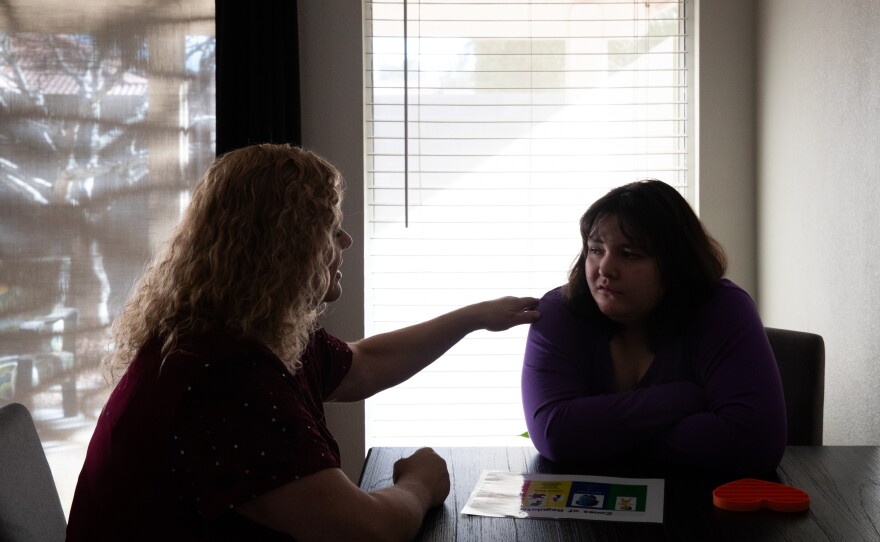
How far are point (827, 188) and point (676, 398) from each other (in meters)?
1.20

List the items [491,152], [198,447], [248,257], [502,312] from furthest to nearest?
[491,152] → [502,312] → [248,257] → [198,447]

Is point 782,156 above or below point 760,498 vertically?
above

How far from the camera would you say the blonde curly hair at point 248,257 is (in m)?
1.31

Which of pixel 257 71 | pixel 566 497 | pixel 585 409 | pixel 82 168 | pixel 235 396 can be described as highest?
pixel 257 71

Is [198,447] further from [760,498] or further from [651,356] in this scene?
[651,356]

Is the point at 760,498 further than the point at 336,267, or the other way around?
the point at 336,267

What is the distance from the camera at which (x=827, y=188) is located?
2.59 meters

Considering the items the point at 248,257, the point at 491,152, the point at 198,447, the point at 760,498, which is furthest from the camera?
the point at 491,152

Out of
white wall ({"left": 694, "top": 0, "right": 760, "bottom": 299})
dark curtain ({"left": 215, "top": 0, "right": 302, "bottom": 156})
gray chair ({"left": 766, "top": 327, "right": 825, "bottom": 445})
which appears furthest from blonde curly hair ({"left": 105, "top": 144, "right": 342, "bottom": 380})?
white wall ({"left": 694, "top": 0, "right": 760, "bottom": 299})

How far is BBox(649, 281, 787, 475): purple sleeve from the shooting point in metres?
1.68

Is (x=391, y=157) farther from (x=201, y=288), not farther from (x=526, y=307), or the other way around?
(x=201, y=288)

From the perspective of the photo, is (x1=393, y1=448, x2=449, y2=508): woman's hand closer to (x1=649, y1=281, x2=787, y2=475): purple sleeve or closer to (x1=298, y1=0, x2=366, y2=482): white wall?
(x1=649, y1=281, x2=787, y2=475): purple sleeve

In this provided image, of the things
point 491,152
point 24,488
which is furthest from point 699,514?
point 491,152

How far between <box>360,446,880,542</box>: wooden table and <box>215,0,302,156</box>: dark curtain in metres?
1.73
